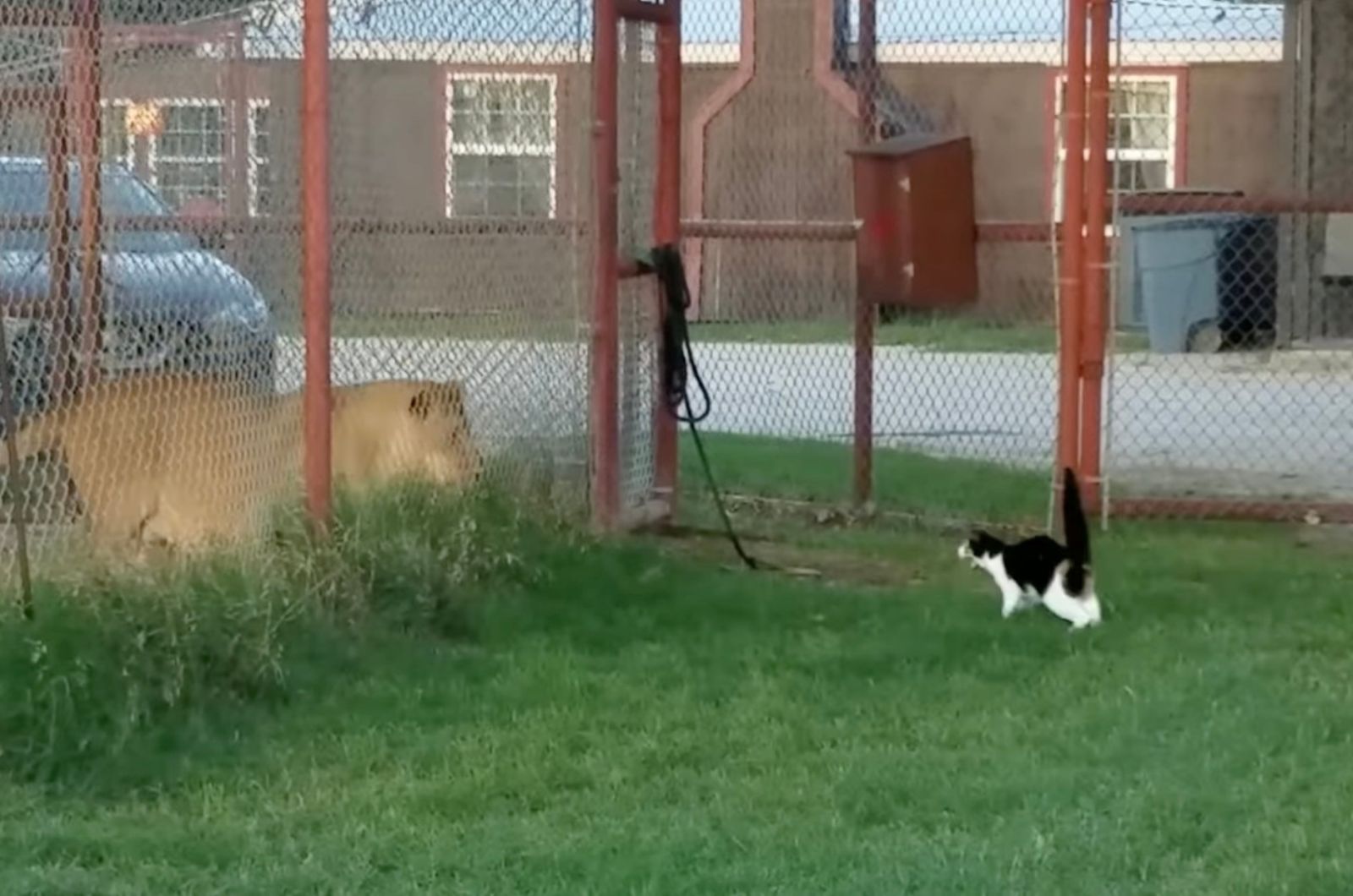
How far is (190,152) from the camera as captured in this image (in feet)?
26.6

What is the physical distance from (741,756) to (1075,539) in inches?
79.7

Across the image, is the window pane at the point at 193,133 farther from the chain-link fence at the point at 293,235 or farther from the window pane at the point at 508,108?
the window pane at the point at 508,108

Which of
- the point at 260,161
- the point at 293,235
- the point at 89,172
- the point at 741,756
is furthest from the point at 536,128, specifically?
the point at 741,756

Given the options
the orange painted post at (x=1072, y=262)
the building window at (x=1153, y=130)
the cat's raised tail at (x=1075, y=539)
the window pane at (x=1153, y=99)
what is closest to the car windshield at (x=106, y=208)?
the cat's raised tail at (x=1075, y=539)

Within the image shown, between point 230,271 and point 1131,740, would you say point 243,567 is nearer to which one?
point 230,271

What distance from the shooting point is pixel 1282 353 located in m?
20.2

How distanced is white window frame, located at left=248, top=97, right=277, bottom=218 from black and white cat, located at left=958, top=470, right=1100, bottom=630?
110 inches

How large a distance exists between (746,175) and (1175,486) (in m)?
13.2

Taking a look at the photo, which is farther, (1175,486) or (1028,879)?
(1175,486)

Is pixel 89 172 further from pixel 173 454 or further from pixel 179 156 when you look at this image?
pixel 173 454

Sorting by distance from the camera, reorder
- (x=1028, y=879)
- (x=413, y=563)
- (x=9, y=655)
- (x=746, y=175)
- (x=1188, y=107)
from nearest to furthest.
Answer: (x=1028, y=879)
(x=9, y=655)
(x=413, y=563)
(x=746, y=175)
(x=1188, y=107)

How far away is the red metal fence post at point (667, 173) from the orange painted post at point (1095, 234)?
5.45 feet

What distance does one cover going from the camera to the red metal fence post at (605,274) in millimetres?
9031

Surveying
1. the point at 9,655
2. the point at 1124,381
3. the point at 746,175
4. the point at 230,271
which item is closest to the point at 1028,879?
the point at 9,655
